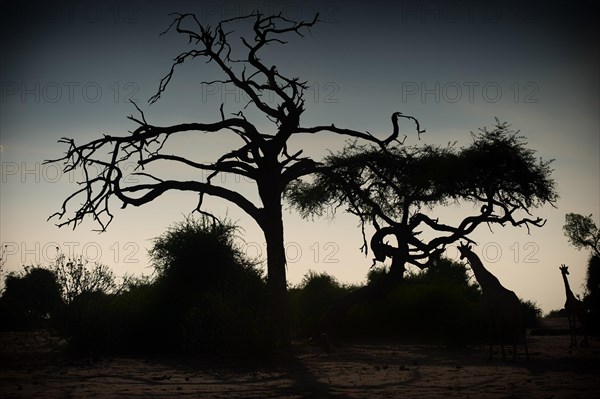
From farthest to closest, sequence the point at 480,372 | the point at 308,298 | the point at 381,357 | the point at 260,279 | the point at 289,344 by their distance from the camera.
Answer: the point at 308,298
the point at 260,279
the point at 289,344
the point at 381,357
the point at 480,372

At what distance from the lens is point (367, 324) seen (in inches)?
973

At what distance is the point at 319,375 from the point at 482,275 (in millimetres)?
5195

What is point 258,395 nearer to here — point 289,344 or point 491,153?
point 289,344

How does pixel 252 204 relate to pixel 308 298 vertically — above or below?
above

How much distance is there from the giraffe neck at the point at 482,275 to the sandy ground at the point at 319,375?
1820 mm

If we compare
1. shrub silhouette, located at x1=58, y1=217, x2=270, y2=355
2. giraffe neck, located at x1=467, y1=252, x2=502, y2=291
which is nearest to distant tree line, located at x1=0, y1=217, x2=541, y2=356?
shrub silhouette, located at x1=58, y1=217, x2=270, y2=355

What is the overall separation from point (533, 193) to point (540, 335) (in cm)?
547

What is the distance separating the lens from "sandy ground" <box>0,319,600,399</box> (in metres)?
11.2

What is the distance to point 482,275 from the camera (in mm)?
16562

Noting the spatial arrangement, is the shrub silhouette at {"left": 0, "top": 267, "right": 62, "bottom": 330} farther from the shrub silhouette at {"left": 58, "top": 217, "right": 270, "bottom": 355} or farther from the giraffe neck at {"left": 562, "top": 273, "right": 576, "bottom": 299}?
the giraffe neck at {"left": 562, "top": 273, "right": 576, "bottom": 299}

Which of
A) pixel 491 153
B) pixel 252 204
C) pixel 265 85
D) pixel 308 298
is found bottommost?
pixel 308 298

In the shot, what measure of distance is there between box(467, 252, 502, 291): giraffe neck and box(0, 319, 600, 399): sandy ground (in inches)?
71.6

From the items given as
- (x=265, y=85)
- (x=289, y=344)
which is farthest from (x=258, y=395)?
(x=265, y=85)

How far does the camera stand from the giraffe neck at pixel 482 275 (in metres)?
16.1
